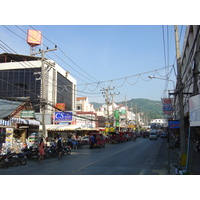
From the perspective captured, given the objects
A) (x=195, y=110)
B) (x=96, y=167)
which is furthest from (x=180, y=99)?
(x=96, y=167)

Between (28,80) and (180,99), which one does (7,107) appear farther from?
(28,80)

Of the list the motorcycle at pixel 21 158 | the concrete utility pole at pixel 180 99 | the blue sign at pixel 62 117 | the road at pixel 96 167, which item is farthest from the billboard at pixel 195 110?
the blue sign at pixel 62 117

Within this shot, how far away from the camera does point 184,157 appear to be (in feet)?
39.2

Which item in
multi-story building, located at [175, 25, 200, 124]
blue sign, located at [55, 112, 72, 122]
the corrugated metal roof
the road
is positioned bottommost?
the road

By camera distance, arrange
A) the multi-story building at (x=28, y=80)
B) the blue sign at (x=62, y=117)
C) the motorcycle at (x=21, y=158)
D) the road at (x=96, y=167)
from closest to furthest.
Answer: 1. the road at (x=96, y=167)
2. the motorcycle at (x=21, y=158)
3. the blue sign at (x=62, y=117)
4. the multi-story building at (x=28, y=80)

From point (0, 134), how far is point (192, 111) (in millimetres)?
15933

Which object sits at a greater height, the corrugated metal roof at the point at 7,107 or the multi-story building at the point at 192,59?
the multi-story building at the point at 192,59

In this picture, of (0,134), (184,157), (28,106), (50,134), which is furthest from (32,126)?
(184,157)

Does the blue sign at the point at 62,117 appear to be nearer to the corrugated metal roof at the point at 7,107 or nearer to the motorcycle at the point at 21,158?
the corrugated metal roof at the point at 7,107

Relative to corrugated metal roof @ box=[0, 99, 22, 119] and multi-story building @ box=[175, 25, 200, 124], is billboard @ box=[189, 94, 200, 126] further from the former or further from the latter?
corrugated metal roof @ box=[0, 99, 22, 119]

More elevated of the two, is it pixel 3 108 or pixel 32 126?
pixel 3 108

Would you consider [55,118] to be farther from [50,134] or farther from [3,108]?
[3,108]

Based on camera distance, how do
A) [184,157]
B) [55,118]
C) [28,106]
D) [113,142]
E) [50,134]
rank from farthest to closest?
[113,142]
[50,134]
[55,118]
[28,106]
[184,157]

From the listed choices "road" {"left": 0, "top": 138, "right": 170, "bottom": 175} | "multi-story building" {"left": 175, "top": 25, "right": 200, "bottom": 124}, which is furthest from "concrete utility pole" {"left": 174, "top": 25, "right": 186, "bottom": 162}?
"road" {"left": 0, "top": 138, "right": 170, "bottom": 175}
